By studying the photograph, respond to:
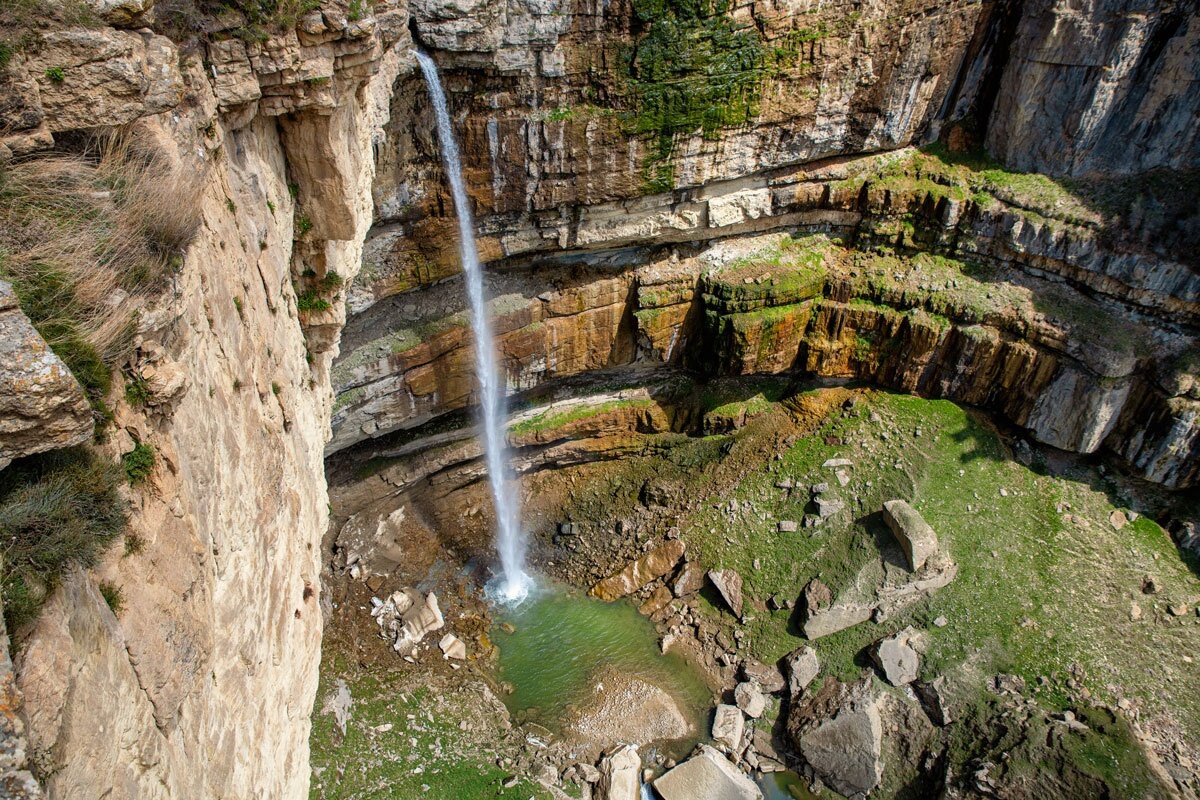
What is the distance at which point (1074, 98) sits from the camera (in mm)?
18688

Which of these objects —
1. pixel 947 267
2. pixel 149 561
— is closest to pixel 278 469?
pixel 149 561

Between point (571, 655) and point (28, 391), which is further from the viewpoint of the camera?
point (571, 655)

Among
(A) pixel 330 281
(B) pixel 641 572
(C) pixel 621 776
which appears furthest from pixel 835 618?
(A) pixel 330 281

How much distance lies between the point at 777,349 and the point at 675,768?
11.8 meters

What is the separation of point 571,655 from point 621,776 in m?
3.52

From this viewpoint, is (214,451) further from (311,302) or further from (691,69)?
(691,69)

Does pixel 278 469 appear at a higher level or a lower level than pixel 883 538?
higher

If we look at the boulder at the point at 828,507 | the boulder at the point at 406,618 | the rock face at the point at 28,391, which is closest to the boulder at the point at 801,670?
the boulder at the point at 828,507

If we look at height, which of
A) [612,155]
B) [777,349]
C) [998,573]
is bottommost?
[998,573]

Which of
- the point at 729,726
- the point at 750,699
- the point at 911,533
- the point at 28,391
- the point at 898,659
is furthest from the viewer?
the point at 911,533

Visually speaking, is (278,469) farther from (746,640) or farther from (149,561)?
(746,640)

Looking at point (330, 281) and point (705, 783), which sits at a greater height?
point (330, 281)

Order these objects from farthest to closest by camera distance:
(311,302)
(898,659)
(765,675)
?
1. (765,675)
2. (898,659)
3. (311,302)

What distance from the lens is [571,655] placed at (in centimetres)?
1853
